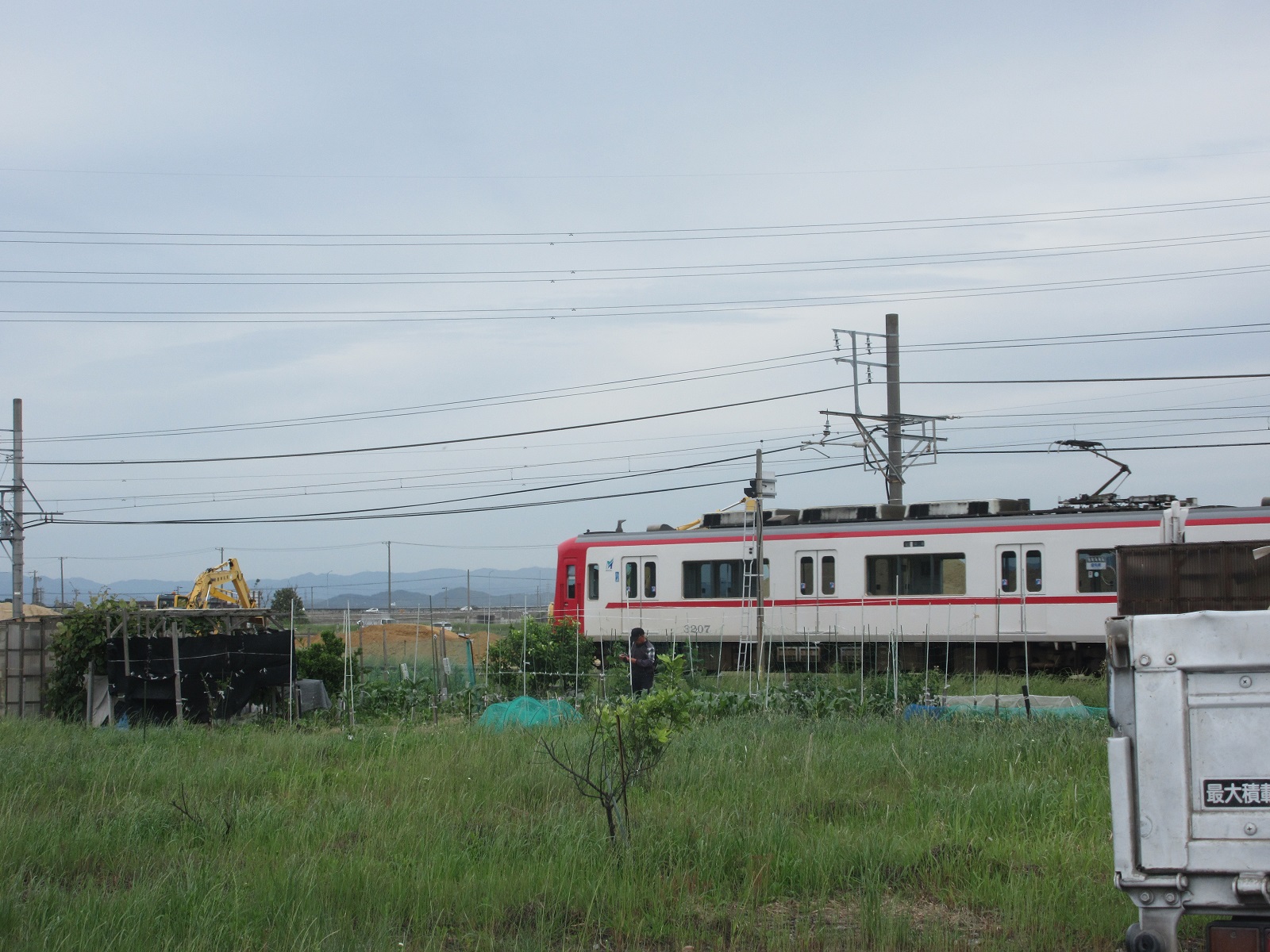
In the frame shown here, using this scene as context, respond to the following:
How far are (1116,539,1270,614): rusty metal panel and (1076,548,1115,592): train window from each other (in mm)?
16032

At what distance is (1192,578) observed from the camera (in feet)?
→ 17.4

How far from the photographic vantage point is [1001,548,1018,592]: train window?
21.4m

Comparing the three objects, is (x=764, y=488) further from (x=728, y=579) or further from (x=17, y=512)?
(x=17, y=512)

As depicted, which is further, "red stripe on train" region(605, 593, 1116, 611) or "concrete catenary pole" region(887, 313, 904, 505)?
"concrete catenary pole" region(887, 313, 904, 505)

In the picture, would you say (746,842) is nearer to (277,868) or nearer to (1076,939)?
(1076,939)

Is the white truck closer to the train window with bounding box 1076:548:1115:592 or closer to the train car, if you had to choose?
the train car

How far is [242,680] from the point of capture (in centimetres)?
1487

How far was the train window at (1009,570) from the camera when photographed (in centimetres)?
2139

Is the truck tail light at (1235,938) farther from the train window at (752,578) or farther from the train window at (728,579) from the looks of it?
the train window at (728,579)

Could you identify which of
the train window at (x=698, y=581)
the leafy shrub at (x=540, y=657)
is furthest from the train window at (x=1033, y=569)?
the leafy shrub at (x=540, y=657)

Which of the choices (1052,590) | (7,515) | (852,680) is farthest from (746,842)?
(7,515)

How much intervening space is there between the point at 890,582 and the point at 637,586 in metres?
5.71

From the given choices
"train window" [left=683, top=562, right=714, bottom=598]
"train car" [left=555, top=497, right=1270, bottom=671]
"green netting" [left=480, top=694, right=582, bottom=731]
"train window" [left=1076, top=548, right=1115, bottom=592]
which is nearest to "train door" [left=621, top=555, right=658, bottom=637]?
"train car" [left=555, top=497, right=1270, bottom=671]

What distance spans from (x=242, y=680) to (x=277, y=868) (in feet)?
27.9
